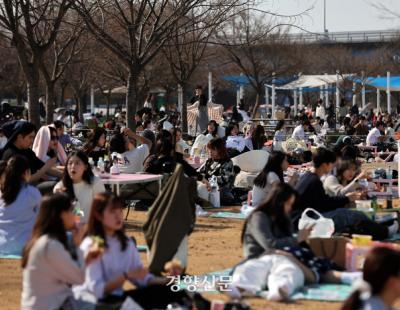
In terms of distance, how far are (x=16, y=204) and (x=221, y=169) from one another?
16.3 ft

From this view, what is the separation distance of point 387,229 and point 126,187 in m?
4.37

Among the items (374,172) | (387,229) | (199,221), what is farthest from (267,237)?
(374,172)

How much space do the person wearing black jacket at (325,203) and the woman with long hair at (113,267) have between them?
3.61 meters

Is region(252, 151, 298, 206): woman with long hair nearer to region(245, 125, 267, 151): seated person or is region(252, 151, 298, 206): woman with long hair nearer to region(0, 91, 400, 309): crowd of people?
region(0, 91, 400, 309): crowd of people

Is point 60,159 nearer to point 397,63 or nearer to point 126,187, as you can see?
point 126,187

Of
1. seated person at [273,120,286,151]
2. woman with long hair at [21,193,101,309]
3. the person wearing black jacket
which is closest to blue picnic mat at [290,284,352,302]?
the person wearing black jacket

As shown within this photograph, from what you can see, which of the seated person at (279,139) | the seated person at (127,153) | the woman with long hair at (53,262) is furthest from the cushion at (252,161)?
the woman with long hair at (53,262)

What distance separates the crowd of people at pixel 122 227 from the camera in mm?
6281

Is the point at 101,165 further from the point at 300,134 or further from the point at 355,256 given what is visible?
the point at 300,134

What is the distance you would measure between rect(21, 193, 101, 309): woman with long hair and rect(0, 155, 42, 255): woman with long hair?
3.27 m

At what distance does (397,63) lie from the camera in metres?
54.6

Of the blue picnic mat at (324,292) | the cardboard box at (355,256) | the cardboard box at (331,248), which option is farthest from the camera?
the cardboard box at (331,248)

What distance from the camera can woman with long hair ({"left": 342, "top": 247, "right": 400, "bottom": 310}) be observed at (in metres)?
4.75

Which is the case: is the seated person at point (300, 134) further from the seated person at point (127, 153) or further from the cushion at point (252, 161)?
the seated person at point (127, 153)
